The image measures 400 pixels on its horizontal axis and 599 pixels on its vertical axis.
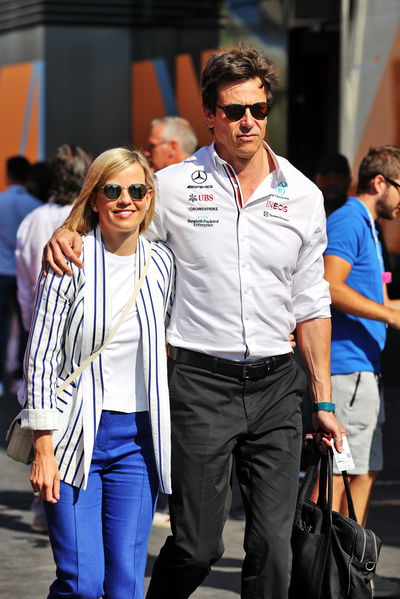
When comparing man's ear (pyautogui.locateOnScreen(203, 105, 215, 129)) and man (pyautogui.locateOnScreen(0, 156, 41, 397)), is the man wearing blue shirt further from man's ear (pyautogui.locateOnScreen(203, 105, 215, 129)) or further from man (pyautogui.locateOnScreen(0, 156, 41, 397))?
man (pyautogui.locateOnScreen(0, 156, 41, 397))

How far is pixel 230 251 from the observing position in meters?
4.10

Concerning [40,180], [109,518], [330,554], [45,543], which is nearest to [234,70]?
[109,518]

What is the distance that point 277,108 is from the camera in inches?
504

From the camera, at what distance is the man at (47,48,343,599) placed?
13.4ft

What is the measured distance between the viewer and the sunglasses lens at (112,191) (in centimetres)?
392

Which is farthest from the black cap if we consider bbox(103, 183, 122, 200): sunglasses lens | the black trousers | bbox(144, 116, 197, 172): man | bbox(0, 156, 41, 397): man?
bbox(103, 183, 122, 200): sunglasses lens

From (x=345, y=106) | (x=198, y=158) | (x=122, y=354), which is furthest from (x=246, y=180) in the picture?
(x=345, y=106)

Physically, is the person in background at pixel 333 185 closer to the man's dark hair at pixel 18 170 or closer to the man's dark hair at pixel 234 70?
the man's dark hair at pixel 18 170

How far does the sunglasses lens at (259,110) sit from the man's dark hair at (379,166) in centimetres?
140

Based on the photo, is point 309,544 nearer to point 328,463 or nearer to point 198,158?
point 328,463

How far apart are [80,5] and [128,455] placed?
37.8 ft

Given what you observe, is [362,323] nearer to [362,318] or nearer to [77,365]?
[362,318]

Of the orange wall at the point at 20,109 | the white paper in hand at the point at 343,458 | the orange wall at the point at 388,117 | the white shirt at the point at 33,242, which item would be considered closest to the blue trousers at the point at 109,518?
the white paper in hand at the point at 343,458

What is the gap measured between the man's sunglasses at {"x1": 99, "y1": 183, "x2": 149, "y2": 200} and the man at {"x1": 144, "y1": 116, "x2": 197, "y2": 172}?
3012 mm
